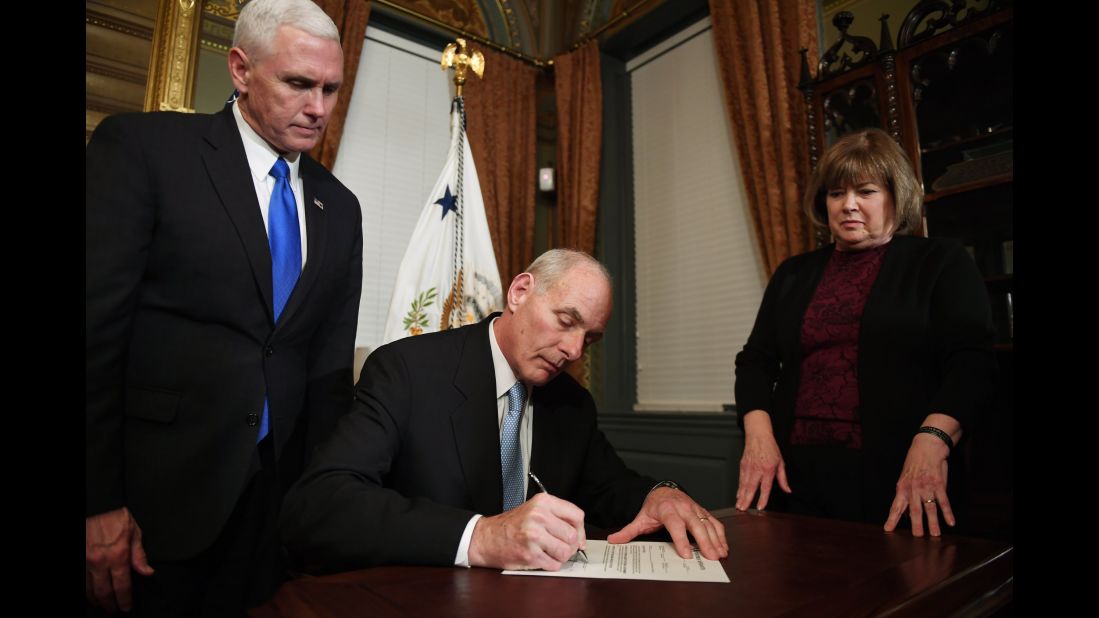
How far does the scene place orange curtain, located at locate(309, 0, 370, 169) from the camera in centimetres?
375

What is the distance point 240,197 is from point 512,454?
0.83m

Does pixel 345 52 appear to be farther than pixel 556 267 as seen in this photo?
Yes

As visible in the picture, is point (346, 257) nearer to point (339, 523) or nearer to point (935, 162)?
point (339, 523)

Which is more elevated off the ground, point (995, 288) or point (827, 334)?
point (995, 288)

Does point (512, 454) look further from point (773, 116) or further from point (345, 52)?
point (345, 52)

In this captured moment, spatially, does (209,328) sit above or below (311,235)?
below

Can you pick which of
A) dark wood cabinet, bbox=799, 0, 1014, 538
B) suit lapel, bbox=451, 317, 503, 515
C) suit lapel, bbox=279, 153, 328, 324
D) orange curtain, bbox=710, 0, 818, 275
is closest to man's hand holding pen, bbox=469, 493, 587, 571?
suit lapel, bbox=451, 317, 503, 515

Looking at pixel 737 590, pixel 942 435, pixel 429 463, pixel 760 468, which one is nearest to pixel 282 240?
pixel 429 463

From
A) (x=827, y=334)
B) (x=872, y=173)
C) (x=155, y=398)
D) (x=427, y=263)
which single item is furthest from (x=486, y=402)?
(x=427, y=263)

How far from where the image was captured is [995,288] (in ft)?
8.73

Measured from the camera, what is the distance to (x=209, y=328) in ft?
4.51

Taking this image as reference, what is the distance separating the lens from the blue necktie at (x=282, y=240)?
1.50 m

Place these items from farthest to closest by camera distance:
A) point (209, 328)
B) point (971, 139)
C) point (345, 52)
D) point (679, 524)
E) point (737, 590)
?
point (345, 52) → point (971, 139) → point (209, 328) → point (679, 524) → point (737, 590)

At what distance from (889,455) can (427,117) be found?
11.9 feet
